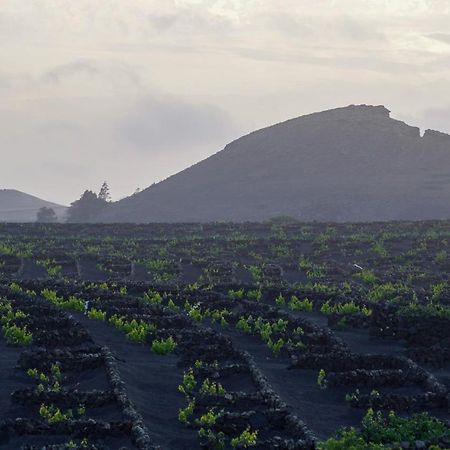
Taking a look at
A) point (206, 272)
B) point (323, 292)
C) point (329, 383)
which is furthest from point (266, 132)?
point (329, 383)

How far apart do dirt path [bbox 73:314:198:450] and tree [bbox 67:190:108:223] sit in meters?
116

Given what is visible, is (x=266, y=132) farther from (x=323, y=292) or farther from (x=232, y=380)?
(x=232, y=380)

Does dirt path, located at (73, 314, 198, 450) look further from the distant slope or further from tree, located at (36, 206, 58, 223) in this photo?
tree, located at (36, 206, 58, 223)

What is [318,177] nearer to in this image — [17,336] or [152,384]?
[17,336]

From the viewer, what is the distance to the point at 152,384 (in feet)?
69.0

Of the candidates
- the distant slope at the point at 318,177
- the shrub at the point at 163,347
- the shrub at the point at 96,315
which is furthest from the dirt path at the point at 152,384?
the distant slope at the point at 318,177

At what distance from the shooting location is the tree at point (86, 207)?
142 meters

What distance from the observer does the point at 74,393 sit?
732 inches

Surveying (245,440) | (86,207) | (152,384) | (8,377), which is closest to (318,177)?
(86,207)

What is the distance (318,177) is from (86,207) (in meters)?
42.4

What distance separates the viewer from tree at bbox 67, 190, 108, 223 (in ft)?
466

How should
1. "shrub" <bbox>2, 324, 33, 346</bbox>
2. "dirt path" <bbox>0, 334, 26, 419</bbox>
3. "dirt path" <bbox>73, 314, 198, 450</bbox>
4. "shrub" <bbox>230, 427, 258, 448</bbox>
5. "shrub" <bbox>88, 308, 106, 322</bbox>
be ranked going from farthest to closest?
"shrub" <bbox>88, 308, 106, 322</bbox> < "shrub" <bbox>2, 324, 33, 346</bbox> < "dirt path" <bbox>0, 334, 26, 419</bbox> < "dirt path" <bbox>73, 314, 198, 450</bbox> < "shrub" <bbox>230, 427, 258, 448</bbox>

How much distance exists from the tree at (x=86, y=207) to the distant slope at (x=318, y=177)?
6.98 feet

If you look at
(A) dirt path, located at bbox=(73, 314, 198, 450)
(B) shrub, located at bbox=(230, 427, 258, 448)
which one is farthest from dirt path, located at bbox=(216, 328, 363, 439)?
(A) dirt path, located at bbox=(73, 314, 198, 450)
